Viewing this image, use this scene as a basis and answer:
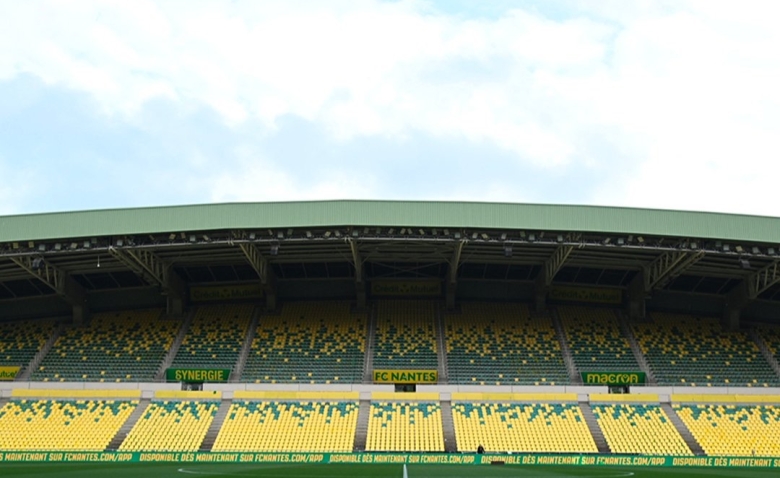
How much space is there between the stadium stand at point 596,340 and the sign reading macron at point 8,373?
35.3 m

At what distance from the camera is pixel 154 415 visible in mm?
→ 43125

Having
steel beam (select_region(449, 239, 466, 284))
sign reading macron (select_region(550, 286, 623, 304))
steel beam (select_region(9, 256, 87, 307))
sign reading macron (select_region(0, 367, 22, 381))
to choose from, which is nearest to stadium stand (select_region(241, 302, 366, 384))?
steel beam (select_region(449, 239, 466, 284))

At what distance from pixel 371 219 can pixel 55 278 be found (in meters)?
20.8

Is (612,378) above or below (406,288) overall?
below

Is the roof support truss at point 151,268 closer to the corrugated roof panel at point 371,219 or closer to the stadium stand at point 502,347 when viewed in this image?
the corrugated roof panel at point 371,219

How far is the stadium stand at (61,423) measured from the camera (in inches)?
1585

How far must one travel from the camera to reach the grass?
90.1 ft

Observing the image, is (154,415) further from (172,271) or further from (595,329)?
(595,329)

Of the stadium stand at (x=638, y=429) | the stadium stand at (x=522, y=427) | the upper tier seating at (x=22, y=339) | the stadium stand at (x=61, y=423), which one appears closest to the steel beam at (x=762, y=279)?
the stadium stand at (x=638, y=429)

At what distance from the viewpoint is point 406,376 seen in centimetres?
4622

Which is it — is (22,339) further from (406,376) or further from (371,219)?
(371,219)

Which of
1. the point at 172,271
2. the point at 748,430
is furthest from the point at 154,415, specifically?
the point at 748,430

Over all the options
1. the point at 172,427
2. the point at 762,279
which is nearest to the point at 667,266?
the point at 762,279

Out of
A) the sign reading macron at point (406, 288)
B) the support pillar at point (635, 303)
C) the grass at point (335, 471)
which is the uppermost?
the sign reading macron at point (406, 288)
